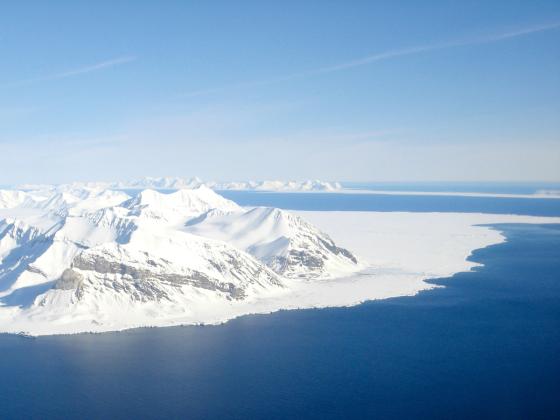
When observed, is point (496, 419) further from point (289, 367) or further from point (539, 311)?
point (539, 311)

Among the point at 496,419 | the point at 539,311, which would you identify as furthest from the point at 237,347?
the point at 539,311

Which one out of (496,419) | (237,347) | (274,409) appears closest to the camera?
(496,419)

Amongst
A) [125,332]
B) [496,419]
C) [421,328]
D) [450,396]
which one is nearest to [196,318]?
[125,332]

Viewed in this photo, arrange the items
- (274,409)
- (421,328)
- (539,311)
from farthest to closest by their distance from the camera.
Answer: (539,311) < (421,328) < (274,409)

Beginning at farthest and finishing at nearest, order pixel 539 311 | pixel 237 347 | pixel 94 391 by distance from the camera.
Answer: pixel 539 311 < pixel 237 347 < pixel 94 391

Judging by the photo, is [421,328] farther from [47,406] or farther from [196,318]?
[47,406]

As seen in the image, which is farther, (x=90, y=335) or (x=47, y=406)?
(x=90, y=335)
